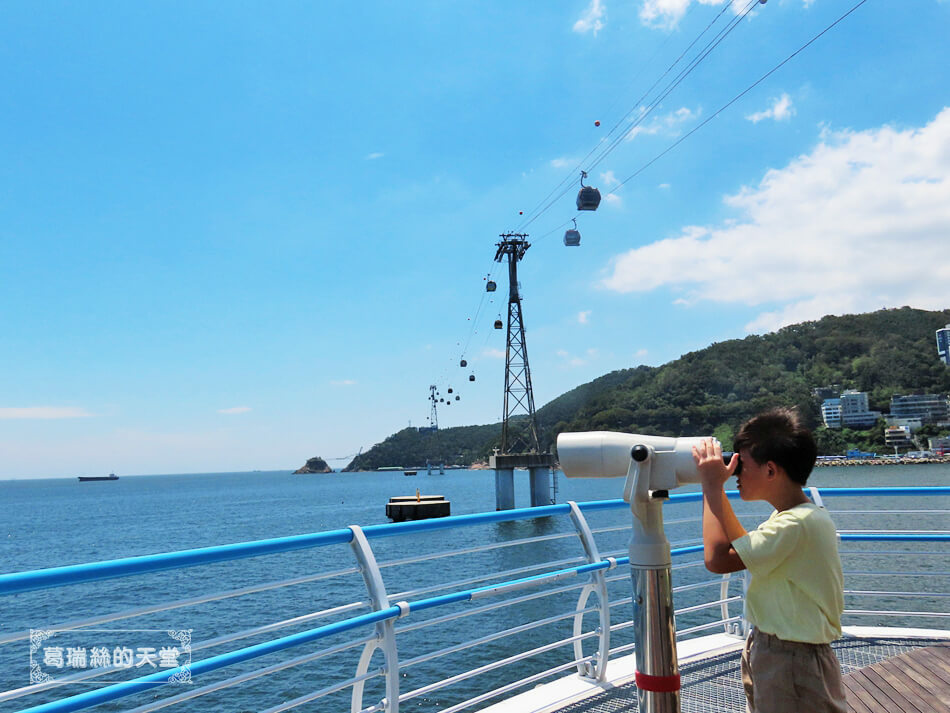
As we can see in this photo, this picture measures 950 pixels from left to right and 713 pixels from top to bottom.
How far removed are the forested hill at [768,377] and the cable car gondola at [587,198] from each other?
32.5 m

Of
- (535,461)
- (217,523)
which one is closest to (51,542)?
(217,523)

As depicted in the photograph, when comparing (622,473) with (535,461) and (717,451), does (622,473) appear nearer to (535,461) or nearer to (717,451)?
(717,451)

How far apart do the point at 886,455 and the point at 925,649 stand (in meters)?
107

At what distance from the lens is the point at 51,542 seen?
47219mm

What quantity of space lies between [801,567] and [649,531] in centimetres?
33

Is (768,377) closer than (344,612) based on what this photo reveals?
No

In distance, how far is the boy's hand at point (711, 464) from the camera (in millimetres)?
1444

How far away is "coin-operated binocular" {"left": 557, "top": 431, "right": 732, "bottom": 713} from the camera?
1509 millimetres

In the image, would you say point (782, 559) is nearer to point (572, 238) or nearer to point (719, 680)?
point (719, 680)

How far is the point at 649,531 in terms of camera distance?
5.07 feet

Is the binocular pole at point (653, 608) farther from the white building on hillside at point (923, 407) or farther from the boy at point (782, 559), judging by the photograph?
the white building on hillside at point (923, 407)

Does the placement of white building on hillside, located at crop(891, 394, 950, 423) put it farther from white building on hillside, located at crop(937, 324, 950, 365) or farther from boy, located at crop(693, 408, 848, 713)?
boy, located at crop(693, 408, 848, 713)

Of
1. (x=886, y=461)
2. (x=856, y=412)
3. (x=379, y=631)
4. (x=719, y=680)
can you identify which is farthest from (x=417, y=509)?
(x=886, y=461)

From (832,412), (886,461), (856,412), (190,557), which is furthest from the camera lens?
(886,461)
